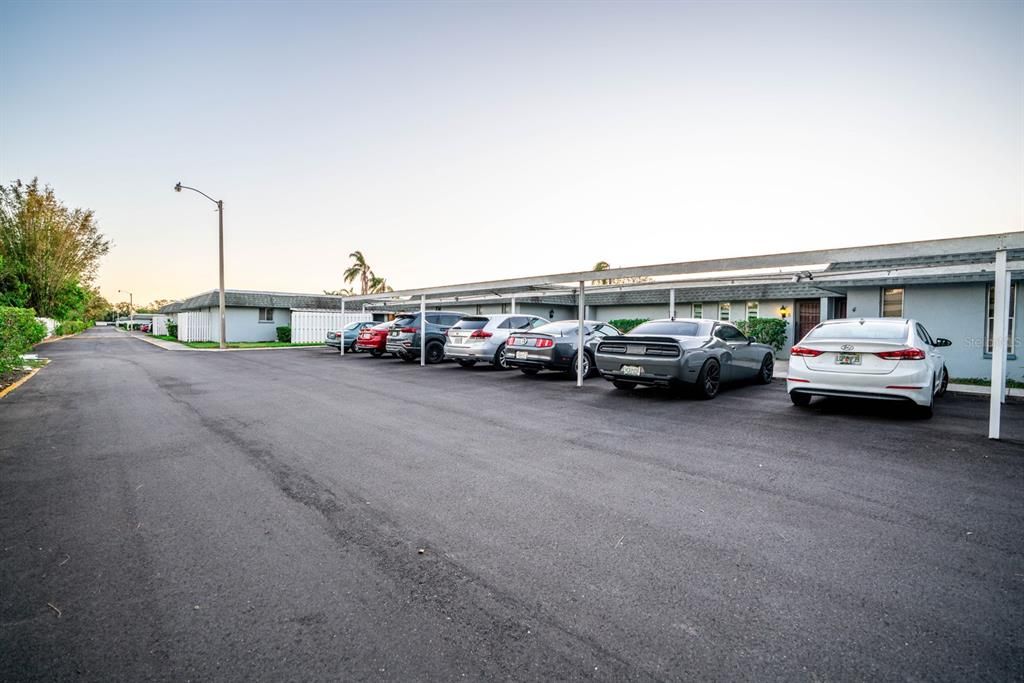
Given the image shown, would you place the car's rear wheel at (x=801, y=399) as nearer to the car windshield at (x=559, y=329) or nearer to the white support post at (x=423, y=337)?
the car windshield at (x=559, y=329)

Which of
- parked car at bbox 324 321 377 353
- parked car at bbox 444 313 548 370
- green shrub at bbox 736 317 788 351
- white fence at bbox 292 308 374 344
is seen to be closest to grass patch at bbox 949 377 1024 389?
green shrub at bbox 736 317 788 351

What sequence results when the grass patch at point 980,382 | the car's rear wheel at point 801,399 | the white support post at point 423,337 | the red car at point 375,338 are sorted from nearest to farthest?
the car's rear wheel at point 801,399, the grass patch at point 980,382, the white support post at point 423,337, the red car at point 375,338

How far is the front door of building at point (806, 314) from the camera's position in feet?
66.3

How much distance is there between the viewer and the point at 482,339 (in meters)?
14.0

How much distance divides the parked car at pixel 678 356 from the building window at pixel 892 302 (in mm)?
8717

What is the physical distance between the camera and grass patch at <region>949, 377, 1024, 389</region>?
1170cm

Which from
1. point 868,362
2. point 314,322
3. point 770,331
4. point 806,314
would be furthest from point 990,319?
point 314,322

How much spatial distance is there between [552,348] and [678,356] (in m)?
3.76

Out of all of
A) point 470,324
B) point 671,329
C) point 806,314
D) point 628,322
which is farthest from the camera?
point 628,322

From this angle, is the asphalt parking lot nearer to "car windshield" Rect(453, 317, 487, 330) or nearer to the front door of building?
"car windshield" Rect(453, 317, 487, 330)

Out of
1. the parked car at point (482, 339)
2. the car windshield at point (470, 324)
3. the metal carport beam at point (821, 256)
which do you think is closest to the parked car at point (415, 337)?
the car windshield at point (470, 324)

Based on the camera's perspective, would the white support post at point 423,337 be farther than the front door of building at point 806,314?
No

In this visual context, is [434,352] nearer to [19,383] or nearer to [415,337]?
[415,337]

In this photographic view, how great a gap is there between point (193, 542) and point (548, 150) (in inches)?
689
